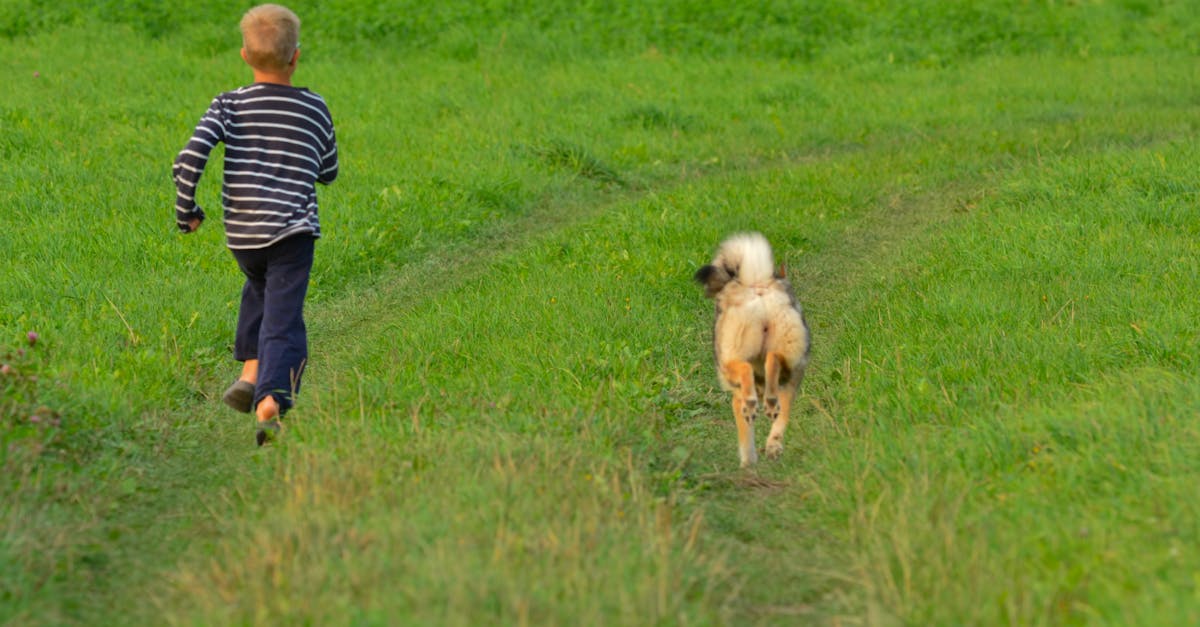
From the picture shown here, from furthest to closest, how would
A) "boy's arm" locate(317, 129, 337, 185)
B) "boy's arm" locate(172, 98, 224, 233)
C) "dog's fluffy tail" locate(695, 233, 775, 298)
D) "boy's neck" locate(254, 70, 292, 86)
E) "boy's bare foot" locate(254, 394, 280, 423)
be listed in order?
"boy's arm" locate(317, 129, 337, 185) < "boy's neck" locate(254, 70, 292, 86) < "boy's bare foot" locate(254, 394, 280, 423) < "boy's arm" locate(172, 98, 224, 233) < "dog's fluffy tail" locate(695, 233, 775, 298)

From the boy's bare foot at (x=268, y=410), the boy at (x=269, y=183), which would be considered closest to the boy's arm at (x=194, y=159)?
the boy at (x=269, y=183)

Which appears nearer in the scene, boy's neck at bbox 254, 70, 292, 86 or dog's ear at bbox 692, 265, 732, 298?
dog's ear at bbox 692, 265, 732, 298

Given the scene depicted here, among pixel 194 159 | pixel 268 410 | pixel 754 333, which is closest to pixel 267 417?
pixel 268 410

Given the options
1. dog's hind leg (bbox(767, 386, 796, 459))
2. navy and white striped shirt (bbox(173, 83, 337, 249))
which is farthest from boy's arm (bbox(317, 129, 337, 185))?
dog's hind leg (bbox(767, 386, 796, 459))

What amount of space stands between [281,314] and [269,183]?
22.6 inches

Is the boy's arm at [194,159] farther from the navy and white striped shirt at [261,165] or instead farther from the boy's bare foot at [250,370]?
the boy's bare foot at [250,370]

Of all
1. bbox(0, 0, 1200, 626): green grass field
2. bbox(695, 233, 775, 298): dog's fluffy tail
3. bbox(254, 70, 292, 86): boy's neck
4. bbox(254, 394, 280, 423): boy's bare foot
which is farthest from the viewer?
bbox(254, 70, 292, 86): boy's neck

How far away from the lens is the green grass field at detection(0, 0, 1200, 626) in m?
4.00

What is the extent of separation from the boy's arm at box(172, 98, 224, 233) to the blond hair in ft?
0.86

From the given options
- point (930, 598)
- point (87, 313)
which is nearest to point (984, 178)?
point (87, 313)

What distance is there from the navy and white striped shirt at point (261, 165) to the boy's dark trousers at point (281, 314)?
101mm

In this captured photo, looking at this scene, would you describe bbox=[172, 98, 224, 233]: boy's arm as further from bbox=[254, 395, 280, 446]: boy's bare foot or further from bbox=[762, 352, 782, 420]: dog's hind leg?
bbox=[762, 352, 782, 420]: dog's hind leg

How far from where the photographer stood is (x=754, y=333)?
5496mm

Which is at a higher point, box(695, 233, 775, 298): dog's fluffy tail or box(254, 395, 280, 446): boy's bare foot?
box(695, 233, 775, 298): dog's fluffy tail
